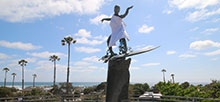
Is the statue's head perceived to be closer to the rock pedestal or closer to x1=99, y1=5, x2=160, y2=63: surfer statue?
x1=99, y1=5, x2=160, y2=63: surfer statue

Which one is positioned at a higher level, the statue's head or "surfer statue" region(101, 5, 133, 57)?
the statue's head

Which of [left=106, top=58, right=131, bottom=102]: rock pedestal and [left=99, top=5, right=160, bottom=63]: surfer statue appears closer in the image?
[left=106, top=58, right=131, bottom=102]: rock pedestal

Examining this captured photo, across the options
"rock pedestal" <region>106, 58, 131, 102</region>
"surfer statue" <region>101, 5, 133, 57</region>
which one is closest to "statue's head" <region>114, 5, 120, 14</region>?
"surfer statue" <region>101, 5, 133, 57</region>

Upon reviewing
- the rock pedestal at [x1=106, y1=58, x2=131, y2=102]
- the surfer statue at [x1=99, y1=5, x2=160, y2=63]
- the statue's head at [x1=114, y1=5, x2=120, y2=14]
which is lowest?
the rock pedestal at [x1=106, y1=58, x2=131, y2=102]

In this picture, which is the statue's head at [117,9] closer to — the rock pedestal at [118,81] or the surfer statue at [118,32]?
the surfer statue at [118,32]

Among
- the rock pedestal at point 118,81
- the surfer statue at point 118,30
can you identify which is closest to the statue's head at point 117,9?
the surfer statue at point 118,30

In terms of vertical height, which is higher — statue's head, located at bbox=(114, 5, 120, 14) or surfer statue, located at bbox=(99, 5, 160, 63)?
statue's head, located at bbox=(114, 5, 120, 14)

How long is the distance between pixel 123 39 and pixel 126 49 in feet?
1.23

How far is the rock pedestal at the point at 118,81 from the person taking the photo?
6.18 m

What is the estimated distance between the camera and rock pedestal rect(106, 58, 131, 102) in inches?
243

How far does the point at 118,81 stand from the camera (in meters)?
6.20

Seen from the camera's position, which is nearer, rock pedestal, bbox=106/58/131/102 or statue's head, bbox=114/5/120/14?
rock pedestal, bbox=106/58/131/102

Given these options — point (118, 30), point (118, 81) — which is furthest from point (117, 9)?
point (118, 81)

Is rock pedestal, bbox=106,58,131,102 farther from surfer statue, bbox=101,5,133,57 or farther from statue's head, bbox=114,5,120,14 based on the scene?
statue's head, bbox=114,5,120,14
